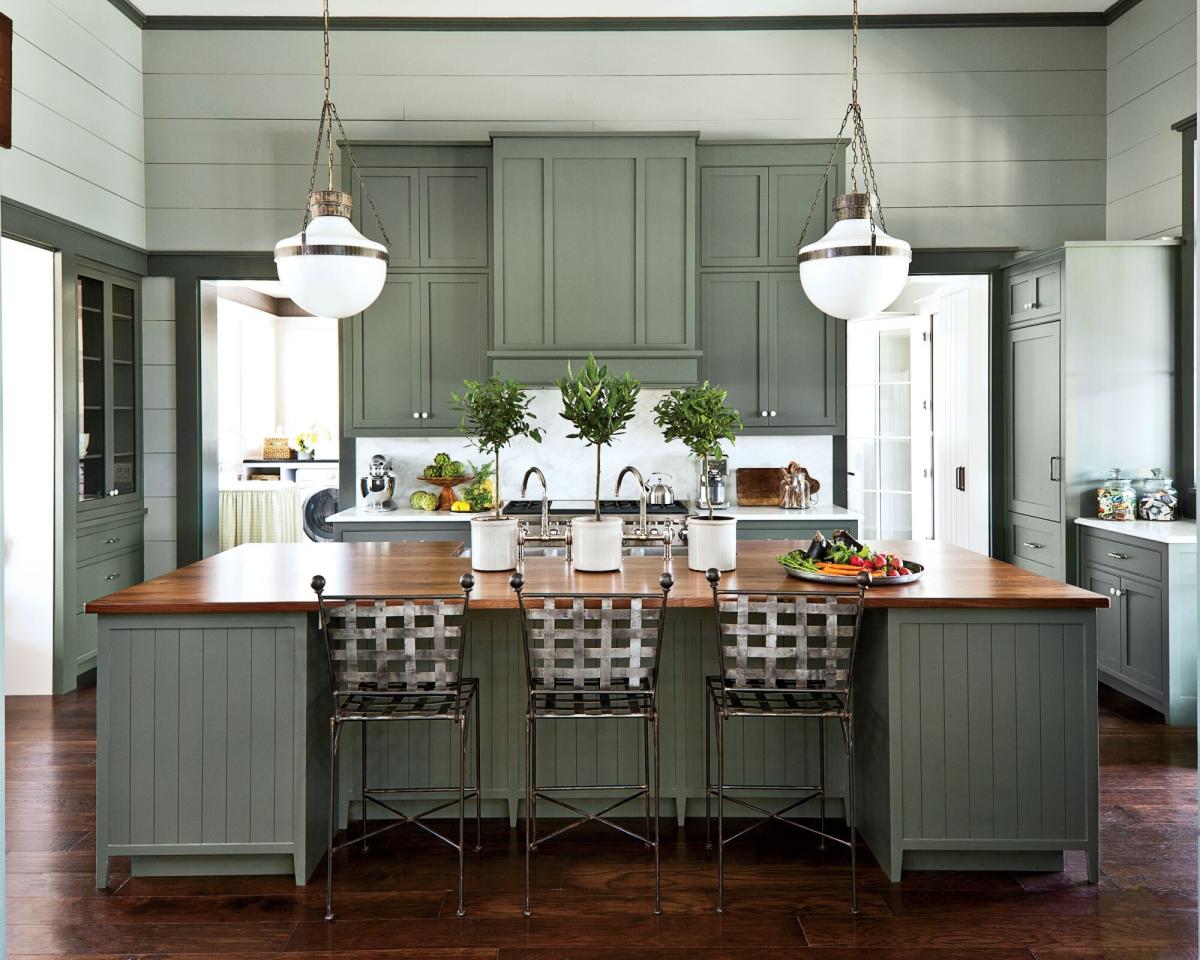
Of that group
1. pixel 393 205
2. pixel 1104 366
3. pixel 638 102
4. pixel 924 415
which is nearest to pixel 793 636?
pixel 1104 366

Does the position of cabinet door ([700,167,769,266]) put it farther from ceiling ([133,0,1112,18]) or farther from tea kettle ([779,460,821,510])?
tea kettle ([779,460,821,510])

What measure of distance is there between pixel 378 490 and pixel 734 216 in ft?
8.02

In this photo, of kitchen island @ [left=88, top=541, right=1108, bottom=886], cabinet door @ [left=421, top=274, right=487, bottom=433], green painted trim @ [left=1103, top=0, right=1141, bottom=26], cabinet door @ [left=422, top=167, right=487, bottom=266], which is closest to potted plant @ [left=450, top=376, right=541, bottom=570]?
kitchen island @ [left=88, top=541, right=1108, bottom=886]

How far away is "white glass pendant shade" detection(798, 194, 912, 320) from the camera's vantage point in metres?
2.89

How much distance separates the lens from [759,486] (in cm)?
555

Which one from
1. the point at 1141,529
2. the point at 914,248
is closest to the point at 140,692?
the point at 1141,529

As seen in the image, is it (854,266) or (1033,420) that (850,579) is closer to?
(854,266)

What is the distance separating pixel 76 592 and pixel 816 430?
152 inches

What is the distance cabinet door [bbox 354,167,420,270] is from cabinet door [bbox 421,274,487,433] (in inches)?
10.5

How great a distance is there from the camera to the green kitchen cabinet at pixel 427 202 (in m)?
5.18

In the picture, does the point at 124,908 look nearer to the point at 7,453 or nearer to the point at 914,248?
the point at 7,453

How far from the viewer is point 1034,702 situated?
279cm

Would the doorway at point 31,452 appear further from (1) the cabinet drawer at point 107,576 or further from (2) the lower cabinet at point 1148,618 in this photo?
(2) the lower cabinet at point 1148,618

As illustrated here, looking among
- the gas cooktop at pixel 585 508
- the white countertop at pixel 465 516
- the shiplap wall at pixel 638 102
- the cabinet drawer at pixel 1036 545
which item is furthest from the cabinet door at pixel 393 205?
the cabinet drawer at pixel 1036 545
